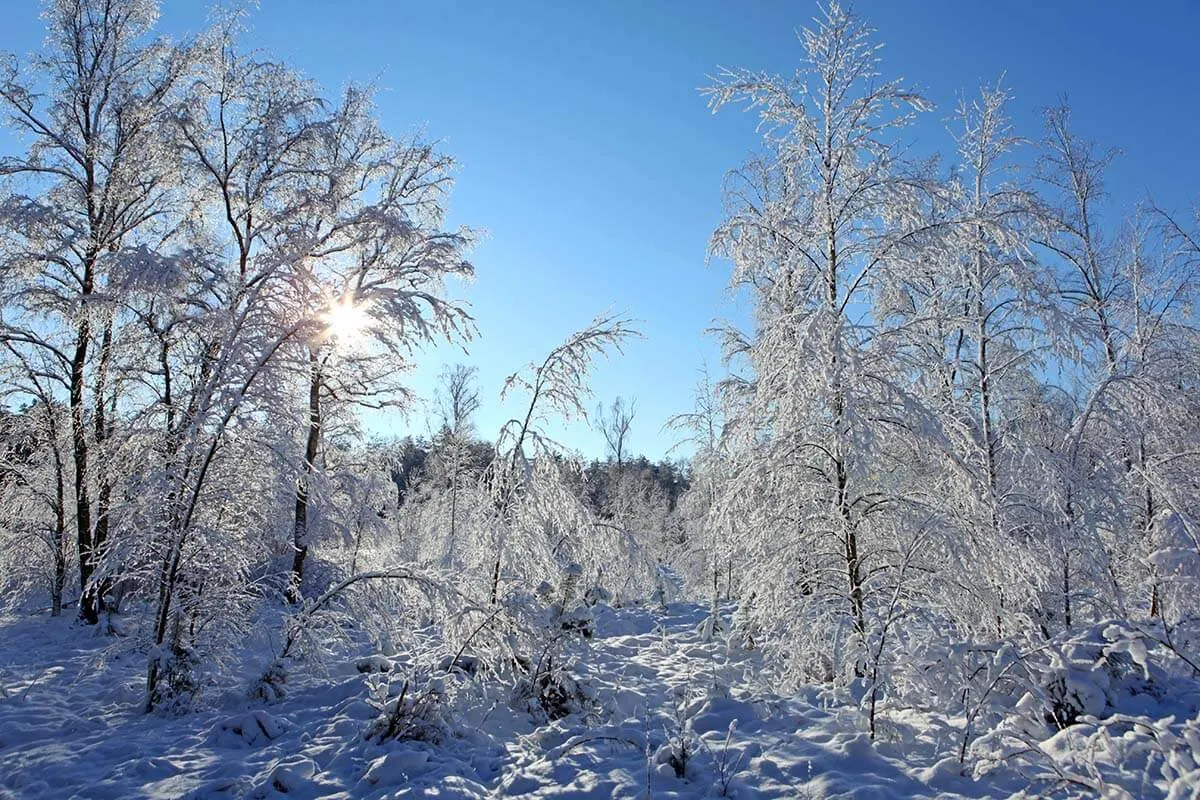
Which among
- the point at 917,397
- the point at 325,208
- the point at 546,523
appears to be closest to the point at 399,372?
the point at 325,208

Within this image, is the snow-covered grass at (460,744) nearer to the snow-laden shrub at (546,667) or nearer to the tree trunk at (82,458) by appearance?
the snow-laden shrub at (546,667)

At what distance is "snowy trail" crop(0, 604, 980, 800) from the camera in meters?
4.36

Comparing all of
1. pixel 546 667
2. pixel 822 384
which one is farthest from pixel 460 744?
pixel 822 384

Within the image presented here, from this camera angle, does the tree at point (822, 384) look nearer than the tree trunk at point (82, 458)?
Yes

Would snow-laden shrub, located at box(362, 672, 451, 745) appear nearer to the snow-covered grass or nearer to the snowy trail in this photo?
the snow-covered grass

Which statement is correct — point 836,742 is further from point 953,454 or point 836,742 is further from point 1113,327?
point 1113,327

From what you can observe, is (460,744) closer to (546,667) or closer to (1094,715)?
(546,667)

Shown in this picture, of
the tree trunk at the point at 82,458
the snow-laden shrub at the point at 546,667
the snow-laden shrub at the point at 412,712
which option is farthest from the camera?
the tree trunk at the point at 82,458

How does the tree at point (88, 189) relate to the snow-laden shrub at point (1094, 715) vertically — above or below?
above

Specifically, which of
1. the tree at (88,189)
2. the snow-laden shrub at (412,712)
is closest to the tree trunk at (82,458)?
the tree at (88,189)

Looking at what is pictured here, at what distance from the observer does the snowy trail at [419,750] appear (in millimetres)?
4363

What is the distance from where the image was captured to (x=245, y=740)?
5.25 m

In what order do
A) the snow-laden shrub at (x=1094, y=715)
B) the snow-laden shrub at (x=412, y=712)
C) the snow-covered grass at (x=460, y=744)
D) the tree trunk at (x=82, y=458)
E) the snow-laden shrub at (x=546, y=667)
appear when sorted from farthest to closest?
Result: the tree trunk at (x=82, y=458), the snow-laden shrub at (x=546, y=667), the snow-laden shrub at (x=412, y=712), the snow-covered grass at (x=460, y=744), the snow-laden shrub at (x=1094, y=715)

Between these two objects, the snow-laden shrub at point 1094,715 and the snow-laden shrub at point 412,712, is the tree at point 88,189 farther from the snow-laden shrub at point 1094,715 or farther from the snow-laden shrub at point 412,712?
the snow-laden shrub at point 1094,715
